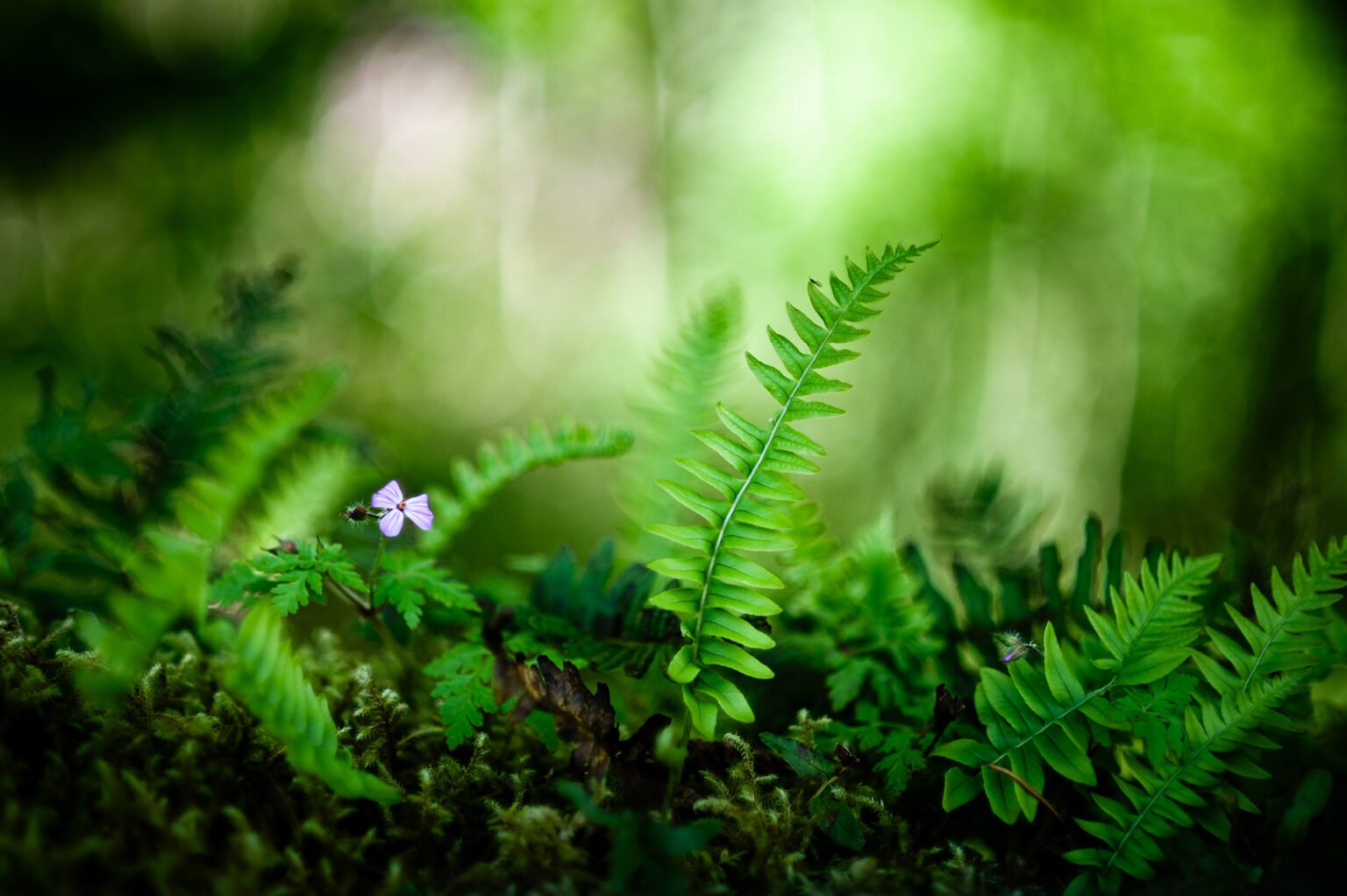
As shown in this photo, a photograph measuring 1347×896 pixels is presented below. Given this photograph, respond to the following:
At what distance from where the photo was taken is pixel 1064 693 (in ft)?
3.13

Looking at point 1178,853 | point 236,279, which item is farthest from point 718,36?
point 1178,853

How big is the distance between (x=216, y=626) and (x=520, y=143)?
23.9ft

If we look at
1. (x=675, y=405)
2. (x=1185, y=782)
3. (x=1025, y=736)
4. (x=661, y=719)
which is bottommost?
(x=1185, y=782)

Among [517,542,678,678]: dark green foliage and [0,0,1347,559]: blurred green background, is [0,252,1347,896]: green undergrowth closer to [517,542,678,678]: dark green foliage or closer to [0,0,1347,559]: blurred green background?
[517,542,678,678]: dark green foliage

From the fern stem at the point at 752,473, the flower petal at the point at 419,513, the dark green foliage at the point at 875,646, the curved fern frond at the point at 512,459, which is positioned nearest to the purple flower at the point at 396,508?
the flower petal at the point at 419,513

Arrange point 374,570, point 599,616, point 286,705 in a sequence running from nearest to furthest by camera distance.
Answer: point 286,705 → point 374,570 → point 599,616

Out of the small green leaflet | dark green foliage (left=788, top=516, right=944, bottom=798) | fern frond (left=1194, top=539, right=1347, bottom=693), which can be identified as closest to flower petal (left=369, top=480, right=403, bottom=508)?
the small green leaflet

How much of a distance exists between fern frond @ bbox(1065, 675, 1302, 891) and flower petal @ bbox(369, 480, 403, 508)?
3.50ft

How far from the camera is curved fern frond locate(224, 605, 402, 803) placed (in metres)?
0.74

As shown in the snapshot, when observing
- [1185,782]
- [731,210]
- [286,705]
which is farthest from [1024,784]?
[731,210]

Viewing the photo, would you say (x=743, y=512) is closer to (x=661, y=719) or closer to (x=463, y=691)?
(x=661, y=719)

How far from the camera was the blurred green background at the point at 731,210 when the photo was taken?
178 inches

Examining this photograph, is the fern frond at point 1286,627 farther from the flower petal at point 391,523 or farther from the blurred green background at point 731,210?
the blurred green background at point 731,210

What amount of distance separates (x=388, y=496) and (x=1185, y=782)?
1.20 m
